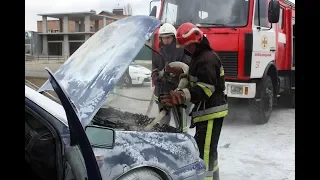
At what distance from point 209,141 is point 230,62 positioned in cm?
287

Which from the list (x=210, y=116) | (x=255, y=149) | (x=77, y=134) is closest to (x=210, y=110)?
(x=210, y=116)

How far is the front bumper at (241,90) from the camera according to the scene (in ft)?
19.3

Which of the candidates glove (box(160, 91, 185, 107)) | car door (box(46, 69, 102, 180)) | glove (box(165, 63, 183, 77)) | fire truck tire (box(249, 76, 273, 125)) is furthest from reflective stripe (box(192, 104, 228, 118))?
fire truck tire (box(249, 76, 273, 125))

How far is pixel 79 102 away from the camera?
7.38 ft

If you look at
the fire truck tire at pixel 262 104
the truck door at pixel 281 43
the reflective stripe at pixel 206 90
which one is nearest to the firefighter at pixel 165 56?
the reflective stripe at pixel 206 90

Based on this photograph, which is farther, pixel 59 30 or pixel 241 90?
pixel 59 30

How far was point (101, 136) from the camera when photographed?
7.79 feet

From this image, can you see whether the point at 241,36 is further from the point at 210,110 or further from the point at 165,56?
the point at 210,110

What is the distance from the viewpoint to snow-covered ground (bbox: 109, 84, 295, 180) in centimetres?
402

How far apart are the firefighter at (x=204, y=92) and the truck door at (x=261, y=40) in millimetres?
2774

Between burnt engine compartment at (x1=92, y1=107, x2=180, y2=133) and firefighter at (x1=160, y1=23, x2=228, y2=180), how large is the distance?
0.25 metres

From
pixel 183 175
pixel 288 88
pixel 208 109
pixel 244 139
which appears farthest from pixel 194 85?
pixel 288 88
